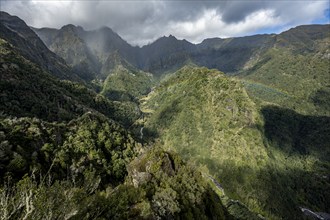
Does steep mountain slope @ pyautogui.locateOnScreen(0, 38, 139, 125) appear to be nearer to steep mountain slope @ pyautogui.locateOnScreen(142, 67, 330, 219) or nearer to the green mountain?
the green mountain

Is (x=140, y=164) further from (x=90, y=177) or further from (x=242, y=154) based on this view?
(x=242, y=154)

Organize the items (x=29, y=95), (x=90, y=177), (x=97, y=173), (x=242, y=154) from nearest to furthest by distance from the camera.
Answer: (x=90, y=177), (x=97, y=173), (x=29, y=95), (x=242, y=154)

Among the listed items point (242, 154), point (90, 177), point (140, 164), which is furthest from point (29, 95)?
point (242, 154)

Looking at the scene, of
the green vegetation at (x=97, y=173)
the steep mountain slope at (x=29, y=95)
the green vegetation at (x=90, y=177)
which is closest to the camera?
the green vegetation at (x=90, y=177)

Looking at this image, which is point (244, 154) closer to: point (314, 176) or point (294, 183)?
Answer: point (294, 183)

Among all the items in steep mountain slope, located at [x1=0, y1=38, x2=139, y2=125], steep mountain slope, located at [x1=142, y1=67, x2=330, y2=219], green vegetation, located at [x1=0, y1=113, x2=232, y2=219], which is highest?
steep mountain slope, located at [x1=0, y1=38, x2=139, y2=125]

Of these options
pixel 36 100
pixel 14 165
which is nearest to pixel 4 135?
pixel 14 165

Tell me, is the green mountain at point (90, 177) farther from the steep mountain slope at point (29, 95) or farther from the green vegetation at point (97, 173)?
the steep mountain slope at point (29, 95)

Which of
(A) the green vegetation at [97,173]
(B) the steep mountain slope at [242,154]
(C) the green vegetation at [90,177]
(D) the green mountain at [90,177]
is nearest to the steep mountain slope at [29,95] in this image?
(C) the green vegetation at [90,177]

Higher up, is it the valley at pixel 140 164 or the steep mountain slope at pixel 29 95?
the steep mountain slope at pixel 29 95

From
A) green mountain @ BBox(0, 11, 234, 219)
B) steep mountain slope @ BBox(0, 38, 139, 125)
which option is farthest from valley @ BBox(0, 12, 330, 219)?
steep mountain slope @ BBox(0, 38, 139, 125)

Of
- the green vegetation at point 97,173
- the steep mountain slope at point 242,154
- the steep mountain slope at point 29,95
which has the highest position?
the steep mountain slope at point 29,95

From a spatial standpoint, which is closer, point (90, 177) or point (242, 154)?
point (90, 177)

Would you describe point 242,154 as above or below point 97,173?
below
